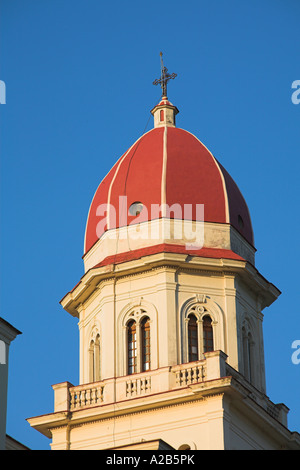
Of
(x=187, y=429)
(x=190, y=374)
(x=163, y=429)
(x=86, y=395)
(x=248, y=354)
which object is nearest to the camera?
(x=187, y=429)

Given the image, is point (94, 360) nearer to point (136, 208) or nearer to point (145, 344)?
point (145, 344)

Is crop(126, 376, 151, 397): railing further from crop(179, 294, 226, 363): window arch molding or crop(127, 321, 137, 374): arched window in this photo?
crop(179, 294, 226, 363): window arch molding

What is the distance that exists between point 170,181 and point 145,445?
13345mm

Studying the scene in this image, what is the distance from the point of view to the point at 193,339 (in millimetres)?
48438

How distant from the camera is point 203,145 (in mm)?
53750

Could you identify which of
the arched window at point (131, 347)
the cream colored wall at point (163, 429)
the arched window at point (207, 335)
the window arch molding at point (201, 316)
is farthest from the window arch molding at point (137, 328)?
the cream colored wall at point (163, 429)

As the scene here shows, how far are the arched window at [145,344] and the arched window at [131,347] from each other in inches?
13.0

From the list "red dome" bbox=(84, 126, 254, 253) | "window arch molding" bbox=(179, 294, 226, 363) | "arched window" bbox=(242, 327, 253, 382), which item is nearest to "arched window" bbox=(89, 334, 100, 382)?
"window arch molding" bbox=(179, 294, 226, 363)

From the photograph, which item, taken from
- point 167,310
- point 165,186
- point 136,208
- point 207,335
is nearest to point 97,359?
point 167,310

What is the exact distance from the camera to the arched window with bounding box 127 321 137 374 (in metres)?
48.4

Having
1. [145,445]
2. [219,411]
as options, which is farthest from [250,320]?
[145,445]

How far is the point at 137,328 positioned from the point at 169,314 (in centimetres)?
135

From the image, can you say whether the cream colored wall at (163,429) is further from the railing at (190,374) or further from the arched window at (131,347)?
the arched window at (131,347)

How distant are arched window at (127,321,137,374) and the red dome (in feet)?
13.4
